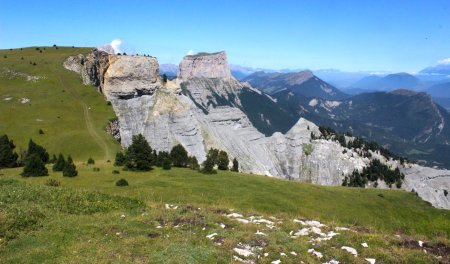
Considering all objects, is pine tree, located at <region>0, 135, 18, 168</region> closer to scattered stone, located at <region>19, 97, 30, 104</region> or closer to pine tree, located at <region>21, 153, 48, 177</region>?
pine tree, located at <region>21, 153, 48, 177</region>

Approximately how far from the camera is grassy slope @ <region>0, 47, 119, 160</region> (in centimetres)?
10712

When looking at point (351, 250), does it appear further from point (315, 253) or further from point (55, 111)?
point (55, 111)

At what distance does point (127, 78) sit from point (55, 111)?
31791mm

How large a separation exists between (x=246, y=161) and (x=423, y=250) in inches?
6488

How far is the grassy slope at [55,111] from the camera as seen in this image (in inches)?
4218

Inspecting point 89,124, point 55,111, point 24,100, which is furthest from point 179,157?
point 24,100

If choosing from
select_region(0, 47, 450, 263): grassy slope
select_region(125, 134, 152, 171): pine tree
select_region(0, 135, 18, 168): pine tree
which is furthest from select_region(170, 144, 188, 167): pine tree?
select_region(0, 135, 18, 168): pine tree

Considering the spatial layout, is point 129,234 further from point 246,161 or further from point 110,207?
point 246,161

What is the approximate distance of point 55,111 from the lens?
13138cm

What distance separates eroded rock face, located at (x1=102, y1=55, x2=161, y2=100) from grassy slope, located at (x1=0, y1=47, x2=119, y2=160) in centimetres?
636

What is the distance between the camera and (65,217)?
25703mm

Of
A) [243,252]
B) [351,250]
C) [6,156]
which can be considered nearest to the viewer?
[243,252]

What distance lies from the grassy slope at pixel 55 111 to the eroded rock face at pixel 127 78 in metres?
6.36

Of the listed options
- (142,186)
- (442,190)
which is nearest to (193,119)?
(142,186)
